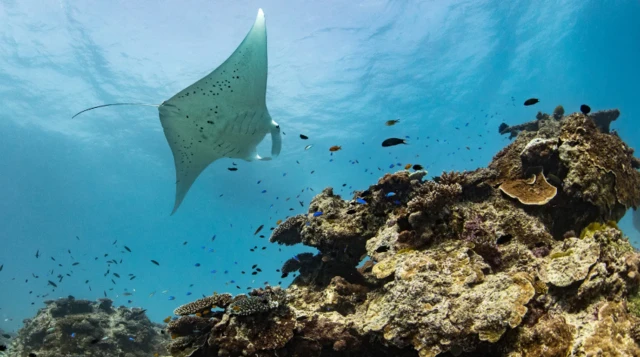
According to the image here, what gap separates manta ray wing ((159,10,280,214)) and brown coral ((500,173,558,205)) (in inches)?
176

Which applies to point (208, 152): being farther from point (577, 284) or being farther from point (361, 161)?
point (361, 161)

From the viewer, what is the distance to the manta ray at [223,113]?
5.21 m

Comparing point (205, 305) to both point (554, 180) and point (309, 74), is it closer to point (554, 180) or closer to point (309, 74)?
point (554, 180)

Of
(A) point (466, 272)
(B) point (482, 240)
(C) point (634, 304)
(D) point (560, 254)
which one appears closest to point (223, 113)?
(A) point (466, 272)

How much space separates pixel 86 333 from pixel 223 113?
340 inches

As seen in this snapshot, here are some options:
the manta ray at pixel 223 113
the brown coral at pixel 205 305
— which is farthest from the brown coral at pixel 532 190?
the brown coral at pixel 205 305

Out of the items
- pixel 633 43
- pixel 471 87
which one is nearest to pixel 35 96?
pixel 471 87

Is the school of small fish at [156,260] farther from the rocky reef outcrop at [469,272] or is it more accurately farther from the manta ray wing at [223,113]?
the manta ray wing at [223,113]

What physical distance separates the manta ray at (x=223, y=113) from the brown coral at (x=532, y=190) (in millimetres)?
4470

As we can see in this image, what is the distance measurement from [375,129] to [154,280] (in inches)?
5033

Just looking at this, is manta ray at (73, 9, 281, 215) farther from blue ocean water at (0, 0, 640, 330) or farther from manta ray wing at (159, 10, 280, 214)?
blue ocean water at (0, 0, 640, 330)

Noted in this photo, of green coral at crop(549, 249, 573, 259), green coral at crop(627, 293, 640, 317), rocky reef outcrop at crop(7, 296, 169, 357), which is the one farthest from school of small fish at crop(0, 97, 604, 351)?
green coral at crop(627, 293, 640, 317)

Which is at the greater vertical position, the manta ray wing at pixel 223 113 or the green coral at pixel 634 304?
the manta ray wing at pixel 223 113

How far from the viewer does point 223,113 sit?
5.67 m
